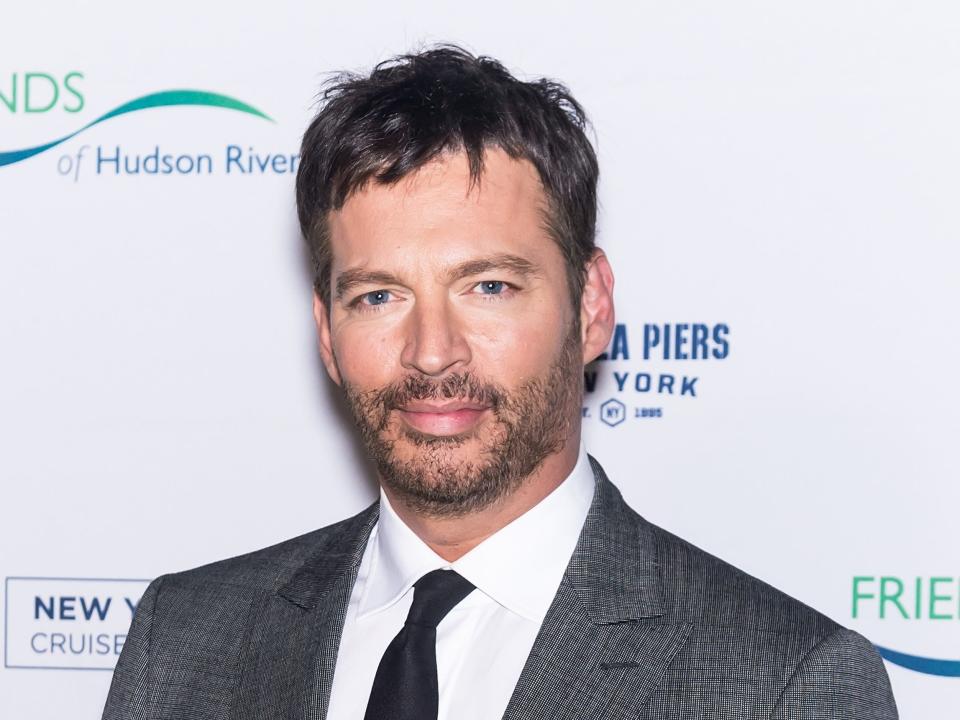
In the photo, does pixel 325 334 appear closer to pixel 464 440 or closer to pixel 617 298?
pixel 464 440

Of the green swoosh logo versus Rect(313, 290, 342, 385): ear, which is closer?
Rect(313, 290, 342, 385): ear

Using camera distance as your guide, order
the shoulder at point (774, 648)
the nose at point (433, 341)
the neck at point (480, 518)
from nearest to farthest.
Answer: the shoulder at point (774, 648), the nose at point (433, 341), the neck at point (480, 518)

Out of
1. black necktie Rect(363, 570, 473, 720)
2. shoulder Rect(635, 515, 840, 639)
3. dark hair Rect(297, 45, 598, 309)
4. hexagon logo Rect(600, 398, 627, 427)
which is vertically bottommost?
black necktie Rect(363, 570, 473, 720)

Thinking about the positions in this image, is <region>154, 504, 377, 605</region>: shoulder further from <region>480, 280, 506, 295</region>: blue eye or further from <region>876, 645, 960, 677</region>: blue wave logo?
<region>876, 645, 960, 677</region>: blue wave logo

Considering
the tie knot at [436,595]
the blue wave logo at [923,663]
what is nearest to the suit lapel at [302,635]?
the tie knot at [436,595]

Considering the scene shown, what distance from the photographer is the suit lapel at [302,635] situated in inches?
64.8

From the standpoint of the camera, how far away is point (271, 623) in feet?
5.81

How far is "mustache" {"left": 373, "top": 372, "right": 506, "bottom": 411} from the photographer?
1.59 m

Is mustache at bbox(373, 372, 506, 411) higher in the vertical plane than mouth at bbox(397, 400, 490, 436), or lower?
higher

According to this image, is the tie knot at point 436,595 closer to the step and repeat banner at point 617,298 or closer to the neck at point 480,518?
the neck at point 480,518

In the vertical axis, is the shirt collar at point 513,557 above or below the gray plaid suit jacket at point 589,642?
above

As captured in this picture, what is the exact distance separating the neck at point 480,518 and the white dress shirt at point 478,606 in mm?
12

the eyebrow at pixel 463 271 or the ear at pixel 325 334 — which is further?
the ear at pixel 325 334

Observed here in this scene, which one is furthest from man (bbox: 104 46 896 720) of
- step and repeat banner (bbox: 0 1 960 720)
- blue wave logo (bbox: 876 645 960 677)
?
blue wave logo (bbox: 876 645 960 677)
